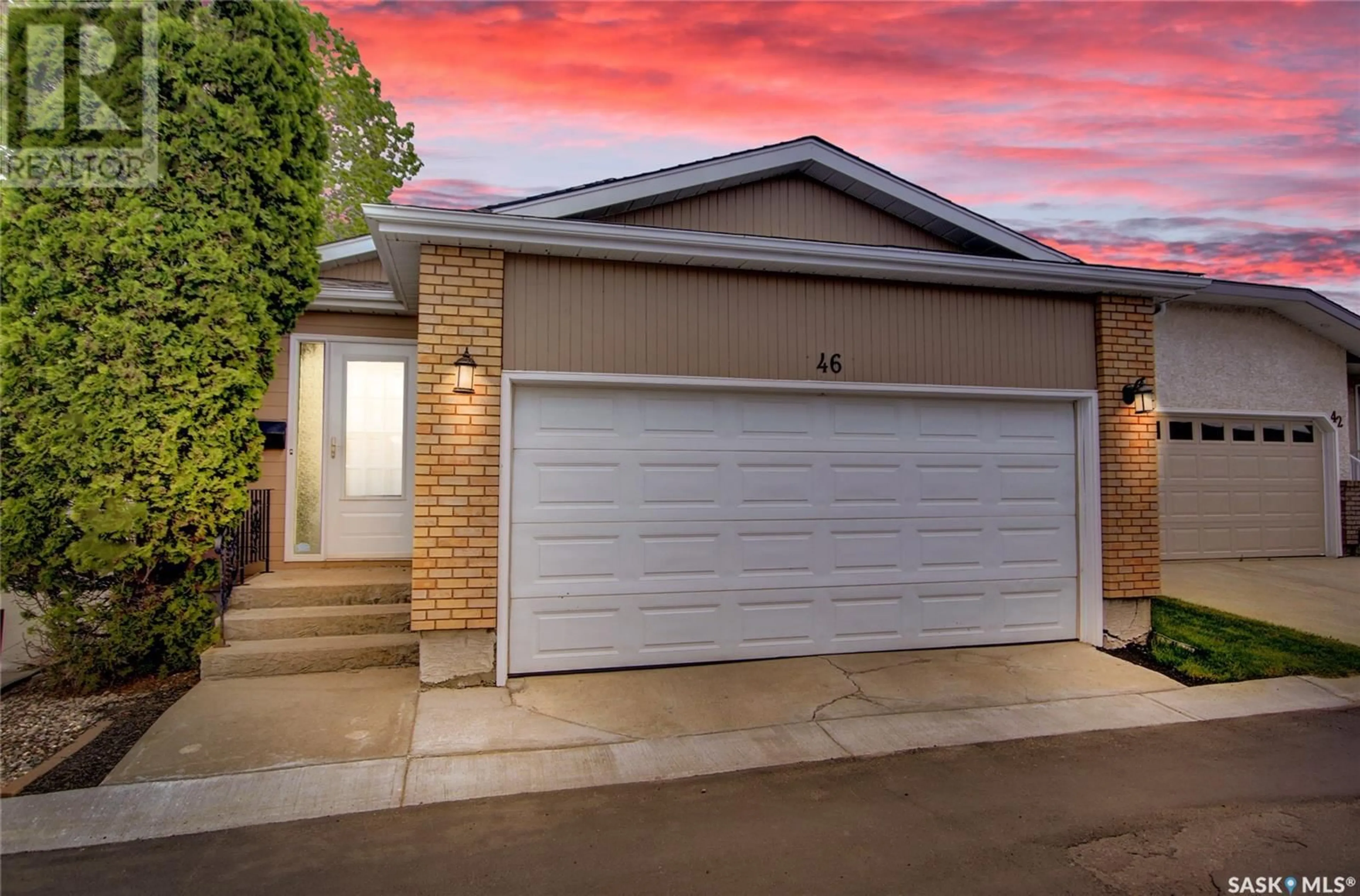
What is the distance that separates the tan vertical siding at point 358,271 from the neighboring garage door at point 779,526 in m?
4.42

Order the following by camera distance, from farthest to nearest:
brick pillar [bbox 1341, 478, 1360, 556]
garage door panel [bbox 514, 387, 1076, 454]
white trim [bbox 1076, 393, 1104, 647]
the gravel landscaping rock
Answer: brick pillar [bbox 1341, 478, 1360, 556]
white trim [bbox 1076, 393, 1104, 647]
garage door panel [bbox 514, 387, 1076, 454]
the gravel landscaping rock

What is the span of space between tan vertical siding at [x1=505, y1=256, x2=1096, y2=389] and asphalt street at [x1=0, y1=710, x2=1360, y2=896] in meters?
3.12

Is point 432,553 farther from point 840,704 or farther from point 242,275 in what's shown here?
point 840,704

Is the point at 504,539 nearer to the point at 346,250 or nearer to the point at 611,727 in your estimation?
the point at 611,727

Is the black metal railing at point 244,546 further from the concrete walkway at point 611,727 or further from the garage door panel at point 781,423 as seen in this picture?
the garage door panel at point 781,423

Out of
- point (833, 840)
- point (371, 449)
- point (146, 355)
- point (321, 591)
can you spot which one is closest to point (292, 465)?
point (371, 449)

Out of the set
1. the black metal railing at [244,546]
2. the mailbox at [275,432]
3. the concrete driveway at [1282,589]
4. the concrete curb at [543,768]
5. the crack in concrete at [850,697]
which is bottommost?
the concrete curb at [543,768]

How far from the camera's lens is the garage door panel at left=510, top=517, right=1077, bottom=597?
207 inches

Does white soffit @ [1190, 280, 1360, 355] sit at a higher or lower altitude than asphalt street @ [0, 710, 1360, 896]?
higher

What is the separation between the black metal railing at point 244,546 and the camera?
5480mm

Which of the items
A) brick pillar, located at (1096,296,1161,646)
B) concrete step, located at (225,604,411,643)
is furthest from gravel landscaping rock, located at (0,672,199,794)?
brick pillar, located at (1096,296,1161,646)

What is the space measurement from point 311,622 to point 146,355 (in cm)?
242

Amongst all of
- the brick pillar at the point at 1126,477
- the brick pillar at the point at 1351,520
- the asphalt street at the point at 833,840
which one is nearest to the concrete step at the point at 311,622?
the asphalt street at the point at 833,840

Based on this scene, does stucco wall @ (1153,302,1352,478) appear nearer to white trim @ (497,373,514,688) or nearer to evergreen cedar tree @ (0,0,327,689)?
white trim @ (497,373,514,688)
